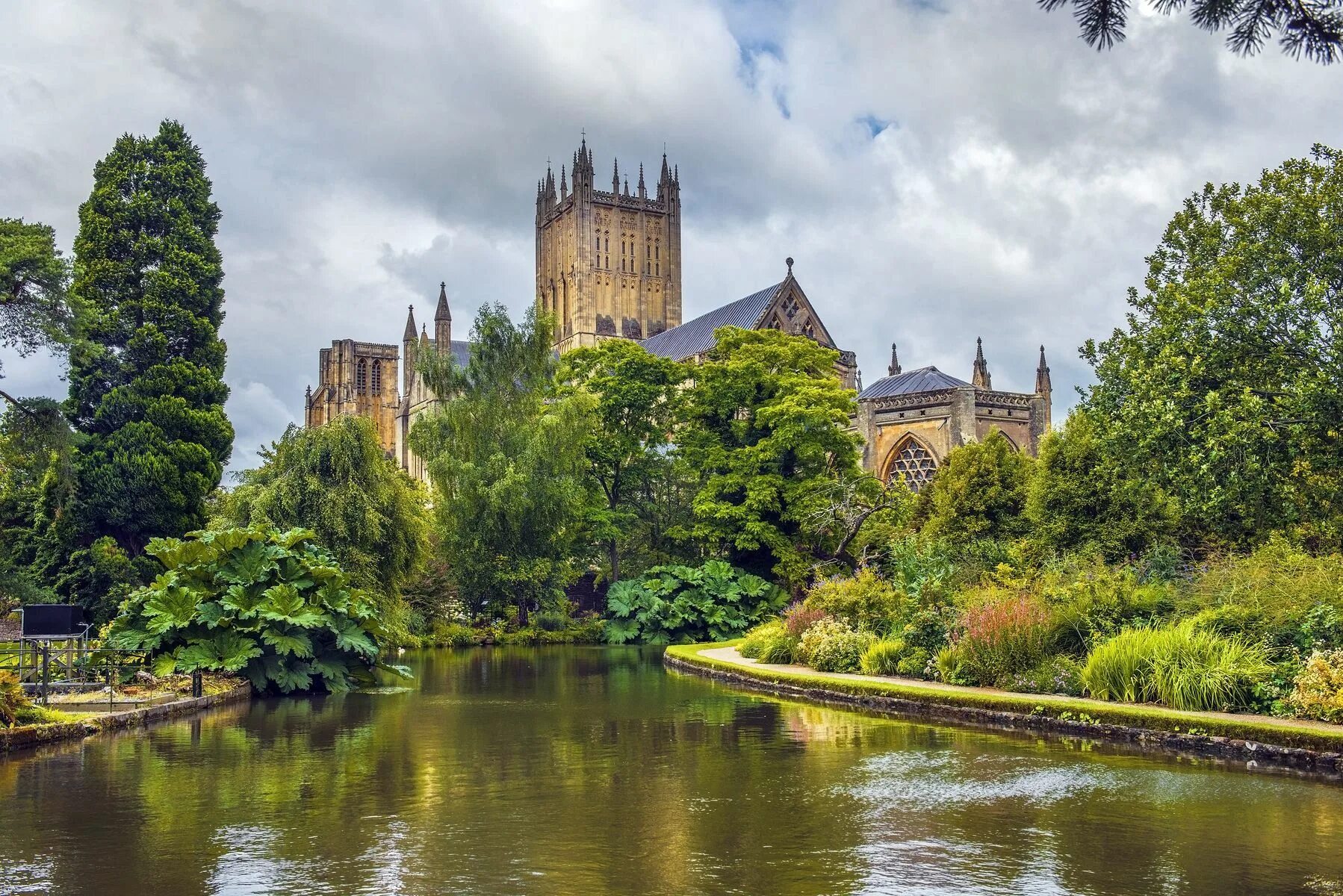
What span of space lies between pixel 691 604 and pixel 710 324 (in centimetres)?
3276

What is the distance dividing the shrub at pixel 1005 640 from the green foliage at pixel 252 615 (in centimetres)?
930

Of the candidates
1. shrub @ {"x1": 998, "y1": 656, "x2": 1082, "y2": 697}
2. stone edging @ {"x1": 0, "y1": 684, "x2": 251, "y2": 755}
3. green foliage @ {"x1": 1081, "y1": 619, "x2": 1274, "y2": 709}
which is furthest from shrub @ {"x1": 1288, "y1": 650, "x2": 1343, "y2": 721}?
stone edging @ {"x1": 0, "y1": 684, "x2": 251, "y2": 755}

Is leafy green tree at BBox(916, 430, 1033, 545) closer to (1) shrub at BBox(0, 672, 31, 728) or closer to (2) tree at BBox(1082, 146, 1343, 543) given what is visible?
(2) tree at BBox(1082, 146, 1343, 543)

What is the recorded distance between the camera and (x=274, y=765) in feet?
37.0

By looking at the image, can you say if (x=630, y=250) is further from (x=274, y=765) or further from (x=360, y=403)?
(x=274, y=765)

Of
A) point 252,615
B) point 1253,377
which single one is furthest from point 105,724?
point 1253,377

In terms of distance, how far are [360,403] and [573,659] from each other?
7256 cm

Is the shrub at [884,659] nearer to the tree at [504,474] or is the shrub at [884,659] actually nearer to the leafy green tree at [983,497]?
the leafy green tree at [983,497]

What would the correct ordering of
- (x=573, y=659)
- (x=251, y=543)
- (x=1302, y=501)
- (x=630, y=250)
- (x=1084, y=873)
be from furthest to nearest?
(x=630, y=250) → (x=573, y=659) → (x=1302, y=501) → (x=251, y=543) → (x=1084, y=873)

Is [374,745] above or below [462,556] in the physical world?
below

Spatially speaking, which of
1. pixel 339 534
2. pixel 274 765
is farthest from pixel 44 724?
pixel 339 534

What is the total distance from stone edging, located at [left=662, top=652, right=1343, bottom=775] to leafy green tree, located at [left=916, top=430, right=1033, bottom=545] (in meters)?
9.64

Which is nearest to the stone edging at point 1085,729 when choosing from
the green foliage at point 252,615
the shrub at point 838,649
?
the shrub at point 838,649

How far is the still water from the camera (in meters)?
6.72
